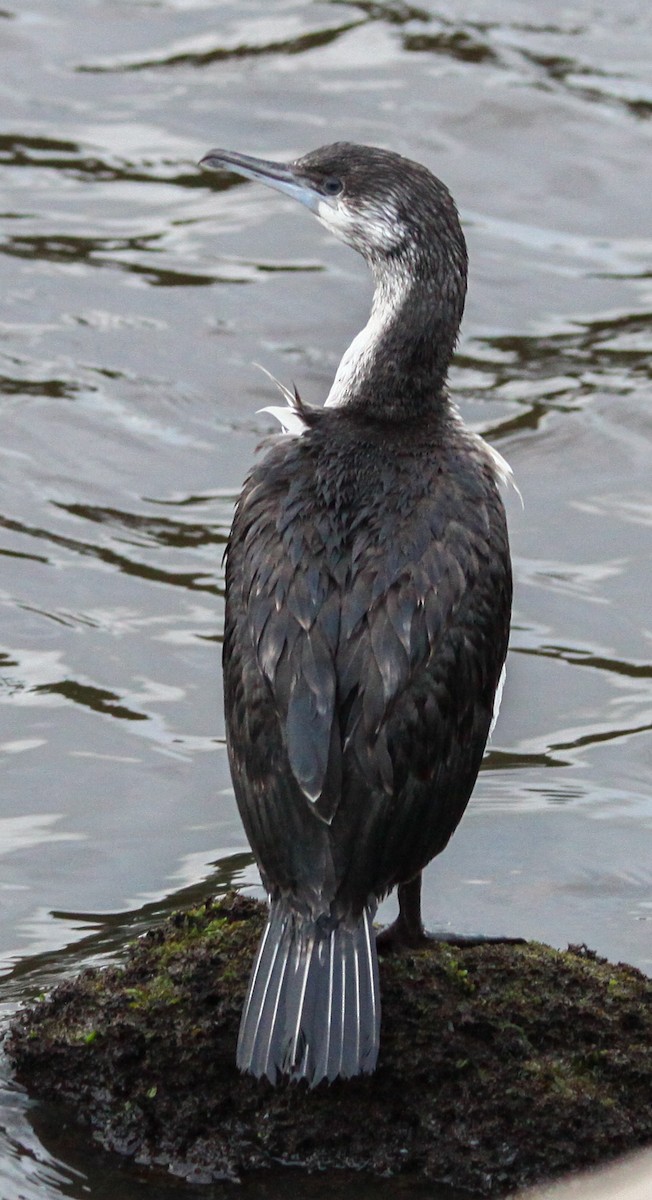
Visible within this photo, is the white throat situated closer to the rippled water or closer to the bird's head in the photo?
the bird's head

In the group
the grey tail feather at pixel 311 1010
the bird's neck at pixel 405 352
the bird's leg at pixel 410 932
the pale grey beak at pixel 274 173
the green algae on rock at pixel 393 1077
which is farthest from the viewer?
the pale grey beak at pixel 274 173

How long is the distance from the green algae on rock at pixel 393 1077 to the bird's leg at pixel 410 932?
22 centimetres

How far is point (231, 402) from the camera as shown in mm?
10688

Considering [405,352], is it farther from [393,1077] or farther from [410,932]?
[393,1077]

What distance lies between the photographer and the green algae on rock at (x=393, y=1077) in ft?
15.4

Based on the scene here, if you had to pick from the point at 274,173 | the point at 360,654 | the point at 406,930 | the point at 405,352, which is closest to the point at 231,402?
the point at 274,173

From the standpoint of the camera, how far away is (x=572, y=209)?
12.7 metres

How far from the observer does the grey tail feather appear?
4.57 m

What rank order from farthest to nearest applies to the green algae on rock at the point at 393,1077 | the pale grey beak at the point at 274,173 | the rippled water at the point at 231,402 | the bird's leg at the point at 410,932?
the rippled water at the point at 231,402
the pale grey beak at the point at 274,173
the bird's leg at the point at 410,932
the green algae on rock at the point at 393,1077

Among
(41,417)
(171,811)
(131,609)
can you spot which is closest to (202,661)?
(131,609)

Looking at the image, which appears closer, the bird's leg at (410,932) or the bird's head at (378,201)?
the bird's leg at (410,932)

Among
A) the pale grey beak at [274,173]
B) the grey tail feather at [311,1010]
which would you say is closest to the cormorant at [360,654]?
the grey tail feather at [311,1010]

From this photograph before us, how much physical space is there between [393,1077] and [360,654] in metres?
1.08

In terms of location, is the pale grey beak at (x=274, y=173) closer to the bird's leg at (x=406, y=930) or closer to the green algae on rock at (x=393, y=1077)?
the bird's leg at (x=406, y=930)
